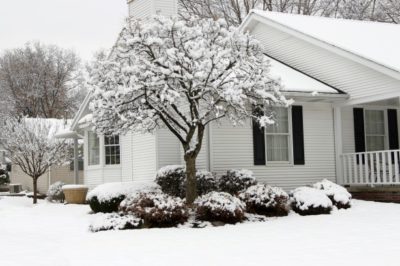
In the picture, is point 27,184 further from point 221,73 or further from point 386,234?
point 386,234

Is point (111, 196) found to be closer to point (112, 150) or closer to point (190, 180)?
point (190, 180)

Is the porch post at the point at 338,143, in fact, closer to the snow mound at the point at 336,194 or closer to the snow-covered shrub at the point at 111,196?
the snow mound at the point at 336,194

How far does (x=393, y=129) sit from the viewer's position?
61.9ft

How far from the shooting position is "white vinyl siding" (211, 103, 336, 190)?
16.4m

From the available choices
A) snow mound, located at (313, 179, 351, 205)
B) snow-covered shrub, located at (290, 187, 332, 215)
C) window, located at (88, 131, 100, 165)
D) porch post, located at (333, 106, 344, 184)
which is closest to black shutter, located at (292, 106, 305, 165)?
porch post, located at (333, 106, 344, 184)

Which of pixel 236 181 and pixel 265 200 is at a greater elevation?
pixel 236 181

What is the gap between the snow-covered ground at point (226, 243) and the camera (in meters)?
8.55

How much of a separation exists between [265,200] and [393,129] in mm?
7219

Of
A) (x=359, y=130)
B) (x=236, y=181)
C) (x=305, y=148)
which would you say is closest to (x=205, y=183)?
(x=236, y=181)

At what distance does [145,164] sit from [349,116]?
6643mm

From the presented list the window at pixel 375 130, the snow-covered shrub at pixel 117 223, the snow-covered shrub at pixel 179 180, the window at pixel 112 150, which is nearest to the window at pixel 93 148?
A: the window at pixel 112 150

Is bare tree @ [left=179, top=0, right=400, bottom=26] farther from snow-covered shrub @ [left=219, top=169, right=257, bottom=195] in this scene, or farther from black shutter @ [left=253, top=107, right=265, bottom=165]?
snow-covered shrub @ [left=219, top=169, right=257, bottom=195]

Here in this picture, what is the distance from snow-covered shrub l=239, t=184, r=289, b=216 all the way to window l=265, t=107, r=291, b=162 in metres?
3.13

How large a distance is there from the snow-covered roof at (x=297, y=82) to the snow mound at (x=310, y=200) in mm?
3380
